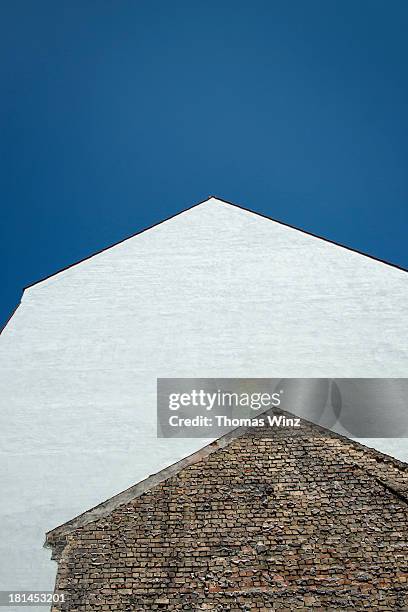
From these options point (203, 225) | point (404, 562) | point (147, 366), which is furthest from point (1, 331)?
point (404, 562)

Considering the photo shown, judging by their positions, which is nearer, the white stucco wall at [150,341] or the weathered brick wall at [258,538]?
the weathered brick wall at [258,538]

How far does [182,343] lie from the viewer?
12.4 meters

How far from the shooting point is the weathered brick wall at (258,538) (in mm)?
5430

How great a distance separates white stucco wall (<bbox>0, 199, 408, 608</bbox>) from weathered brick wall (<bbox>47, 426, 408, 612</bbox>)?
189 inches

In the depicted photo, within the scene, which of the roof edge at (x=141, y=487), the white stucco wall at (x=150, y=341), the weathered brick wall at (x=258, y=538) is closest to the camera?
the weathered brick wall at (x=258, y=538)

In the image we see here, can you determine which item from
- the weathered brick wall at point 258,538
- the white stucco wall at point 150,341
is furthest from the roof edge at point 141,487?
the white stucco wall at point 150,341

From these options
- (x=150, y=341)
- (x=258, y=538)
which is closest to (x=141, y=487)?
(x=258, y=538)

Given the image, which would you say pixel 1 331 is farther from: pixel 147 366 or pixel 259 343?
pixel 259 343

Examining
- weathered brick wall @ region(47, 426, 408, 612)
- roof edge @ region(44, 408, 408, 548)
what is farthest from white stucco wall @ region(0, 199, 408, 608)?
weathered brick wall @ region(47, 426, 408, 612)

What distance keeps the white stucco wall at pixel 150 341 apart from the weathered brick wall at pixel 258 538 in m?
4.80

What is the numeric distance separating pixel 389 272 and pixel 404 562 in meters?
8.83

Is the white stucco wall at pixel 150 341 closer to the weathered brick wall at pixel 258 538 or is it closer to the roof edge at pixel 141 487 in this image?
the roof edge at pixel 141 487

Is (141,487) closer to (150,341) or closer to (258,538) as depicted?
(258,538)

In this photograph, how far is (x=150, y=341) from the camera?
12.5 meters
